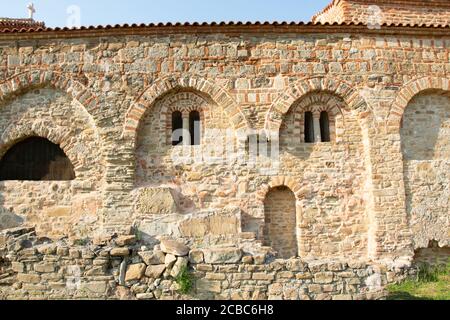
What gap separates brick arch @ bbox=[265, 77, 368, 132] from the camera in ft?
26.5

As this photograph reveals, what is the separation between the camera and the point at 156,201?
7797 millimetres

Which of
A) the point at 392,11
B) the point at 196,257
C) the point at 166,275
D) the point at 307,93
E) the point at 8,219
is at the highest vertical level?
the point at 392,11

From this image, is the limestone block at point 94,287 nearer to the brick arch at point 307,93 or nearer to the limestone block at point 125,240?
the limestone block at point 125,240

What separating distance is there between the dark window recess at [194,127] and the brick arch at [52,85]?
6.91 ft

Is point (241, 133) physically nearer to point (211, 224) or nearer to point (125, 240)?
point (211, 224)

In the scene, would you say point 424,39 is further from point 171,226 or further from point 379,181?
point 171,226

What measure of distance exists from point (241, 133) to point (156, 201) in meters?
2.35

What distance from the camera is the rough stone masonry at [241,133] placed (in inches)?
314

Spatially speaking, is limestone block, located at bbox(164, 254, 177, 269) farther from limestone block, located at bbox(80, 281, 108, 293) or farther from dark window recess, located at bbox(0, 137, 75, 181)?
dark window recess, located at bbox(0, 137, 75, 181)

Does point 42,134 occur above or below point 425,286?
above

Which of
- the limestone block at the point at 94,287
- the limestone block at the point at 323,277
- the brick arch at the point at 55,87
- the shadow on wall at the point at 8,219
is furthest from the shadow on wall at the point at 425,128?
the shadow on wall at the point at 8,219

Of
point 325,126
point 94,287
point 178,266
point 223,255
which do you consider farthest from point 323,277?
point 325,126

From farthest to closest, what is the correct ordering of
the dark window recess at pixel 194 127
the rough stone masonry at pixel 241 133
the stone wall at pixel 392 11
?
the stone wall at pixel 392 11, the dark window recess at pixel 194 127, the rough stone masonry at pixel 241 133

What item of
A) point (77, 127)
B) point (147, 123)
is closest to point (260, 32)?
point (147, 123)
